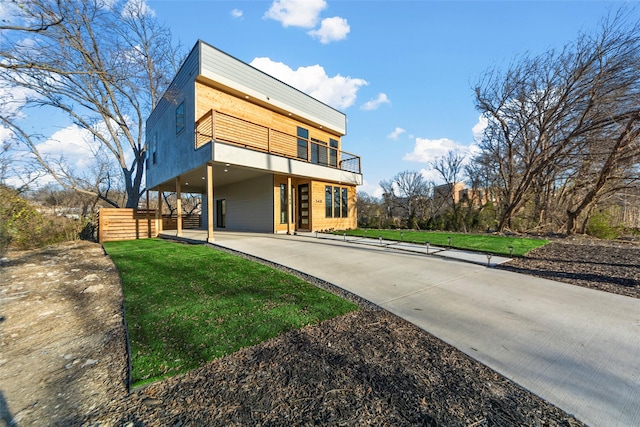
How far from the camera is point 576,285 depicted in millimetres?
4023

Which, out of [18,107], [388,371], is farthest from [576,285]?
[18,107]

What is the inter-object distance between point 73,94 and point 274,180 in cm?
1197

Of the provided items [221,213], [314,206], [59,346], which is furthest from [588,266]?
[221,213]

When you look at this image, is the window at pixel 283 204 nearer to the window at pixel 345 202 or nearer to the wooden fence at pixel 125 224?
the window at pixel 345 202

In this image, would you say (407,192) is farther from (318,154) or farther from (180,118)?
(180,118)

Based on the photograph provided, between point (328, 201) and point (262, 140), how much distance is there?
15.0ft

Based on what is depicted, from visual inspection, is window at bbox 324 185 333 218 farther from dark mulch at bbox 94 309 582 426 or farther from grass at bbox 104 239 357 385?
dark mulch at bbox 94 309 582 426

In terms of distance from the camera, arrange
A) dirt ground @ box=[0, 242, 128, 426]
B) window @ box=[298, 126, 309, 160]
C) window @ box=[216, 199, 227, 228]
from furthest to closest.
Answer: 1. window @ box=[216, 199, 227, 228]
2. window @ box=[298, 126, 309, 160]
3. dirt ground @ box=[0, 242, 128, 426]

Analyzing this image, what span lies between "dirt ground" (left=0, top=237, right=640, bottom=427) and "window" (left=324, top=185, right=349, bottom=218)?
1027cm

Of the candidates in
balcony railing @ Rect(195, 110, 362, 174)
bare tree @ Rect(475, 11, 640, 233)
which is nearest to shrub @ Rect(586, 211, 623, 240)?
bare tree @ Rect(475, 11, 640, 233)

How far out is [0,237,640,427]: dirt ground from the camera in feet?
5.01

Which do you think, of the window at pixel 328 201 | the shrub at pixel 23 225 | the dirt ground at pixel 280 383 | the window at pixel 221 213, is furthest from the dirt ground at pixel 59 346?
the window at pixel 221 213

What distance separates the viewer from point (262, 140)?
11.4 meters

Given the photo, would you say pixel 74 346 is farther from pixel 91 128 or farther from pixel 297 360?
pixel 91 128
